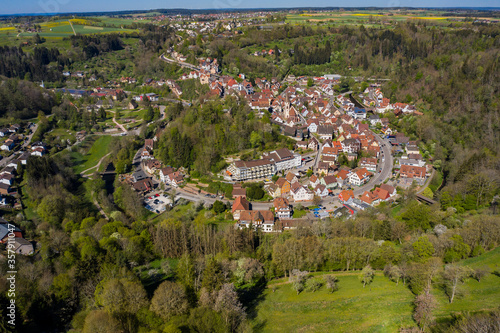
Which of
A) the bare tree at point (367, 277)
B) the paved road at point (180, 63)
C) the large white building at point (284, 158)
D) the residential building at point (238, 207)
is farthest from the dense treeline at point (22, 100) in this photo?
the bare tree at point (367, 277)

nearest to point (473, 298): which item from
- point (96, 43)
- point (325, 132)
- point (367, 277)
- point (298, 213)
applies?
point (367, 277)

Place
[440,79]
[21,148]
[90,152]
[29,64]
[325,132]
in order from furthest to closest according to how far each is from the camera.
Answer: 1. [29,64]
2. [440,79]
3. [90,152]
4. [21,148]
5. [325,132]

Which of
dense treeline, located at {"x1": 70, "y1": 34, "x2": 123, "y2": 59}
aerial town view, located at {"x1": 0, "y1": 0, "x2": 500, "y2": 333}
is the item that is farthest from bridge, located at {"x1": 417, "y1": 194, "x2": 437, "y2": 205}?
dense treeline, located at {"x1": 70, "y1": 34, "x2": 123, "y2": 59}

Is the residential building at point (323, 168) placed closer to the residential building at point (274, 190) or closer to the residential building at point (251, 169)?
the residential building at point (251, 169)

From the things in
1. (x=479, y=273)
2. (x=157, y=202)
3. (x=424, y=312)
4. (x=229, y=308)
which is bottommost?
(x=157, y=202)

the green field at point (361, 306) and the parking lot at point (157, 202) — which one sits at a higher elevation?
the green field at point (361, 306)

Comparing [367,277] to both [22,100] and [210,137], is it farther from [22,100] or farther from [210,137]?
[22,100]

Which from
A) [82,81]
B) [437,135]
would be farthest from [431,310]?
[82,81]
